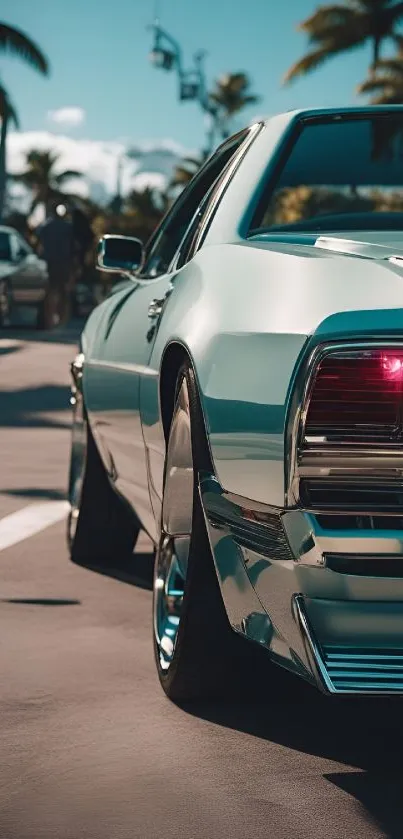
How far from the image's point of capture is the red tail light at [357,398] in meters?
3.60

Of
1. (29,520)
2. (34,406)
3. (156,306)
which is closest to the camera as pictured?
(156,306)

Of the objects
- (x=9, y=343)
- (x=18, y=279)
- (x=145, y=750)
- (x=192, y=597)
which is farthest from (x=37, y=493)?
(x=18, y=279)

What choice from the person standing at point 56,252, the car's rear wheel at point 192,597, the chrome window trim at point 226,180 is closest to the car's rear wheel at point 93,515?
the chrome window trim at point 226,180

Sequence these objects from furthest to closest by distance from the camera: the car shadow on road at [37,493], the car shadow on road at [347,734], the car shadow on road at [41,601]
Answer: the car shadow on road at [37,493], the car shadow on road at [41,601], the car shadow on road at [347,734]

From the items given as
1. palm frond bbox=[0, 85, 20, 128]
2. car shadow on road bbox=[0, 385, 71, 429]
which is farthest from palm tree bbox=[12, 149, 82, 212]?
car shadow on road bbox=[0, 385, 71, 429]

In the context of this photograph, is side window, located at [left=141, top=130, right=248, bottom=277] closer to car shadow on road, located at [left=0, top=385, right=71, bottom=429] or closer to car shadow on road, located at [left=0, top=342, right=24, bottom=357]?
car shadow on road, located at [left=0, top=385, right=71, bottom=429]

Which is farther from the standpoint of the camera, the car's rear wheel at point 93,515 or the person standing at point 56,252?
the person standing at point 56,252

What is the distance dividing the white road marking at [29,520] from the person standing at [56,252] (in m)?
17.9

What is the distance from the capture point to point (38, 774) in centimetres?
406

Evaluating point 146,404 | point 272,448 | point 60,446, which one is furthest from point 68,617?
point 60,446

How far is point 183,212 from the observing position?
589 centimetres

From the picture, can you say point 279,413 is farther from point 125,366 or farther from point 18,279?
point 18,279

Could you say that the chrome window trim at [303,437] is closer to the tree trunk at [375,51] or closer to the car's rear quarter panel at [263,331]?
the car's rear quarter panel at [263,331]

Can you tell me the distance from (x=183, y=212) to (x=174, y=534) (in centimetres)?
152
